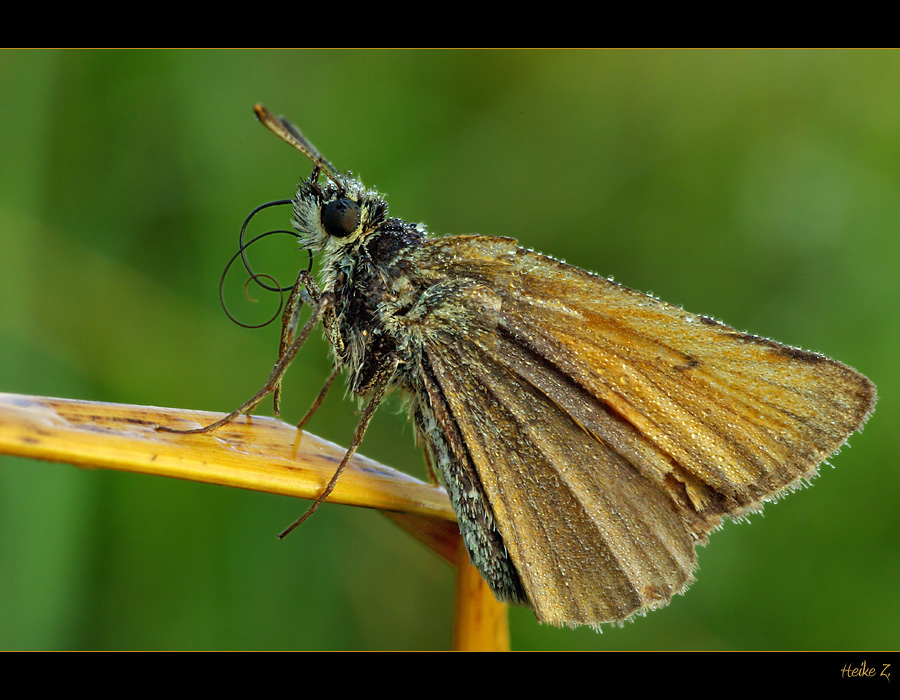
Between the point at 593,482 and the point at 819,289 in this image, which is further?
the point at 819,289

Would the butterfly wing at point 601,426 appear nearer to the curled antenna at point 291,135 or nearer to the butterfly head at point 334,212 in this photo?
the butterfly head at point 334,212

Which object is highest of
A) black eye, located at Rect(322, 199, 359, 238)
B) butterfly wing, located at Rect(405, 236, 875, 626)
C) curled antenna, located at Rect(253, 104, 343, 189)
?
curled antenna, located at Rect(253, 104, 343, 189)

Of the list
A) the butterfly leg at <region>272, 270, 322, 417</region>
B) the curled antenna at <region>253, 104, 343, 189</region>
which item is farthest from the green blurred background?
the curled antenna at <region>253, 104, 343, 189</region>

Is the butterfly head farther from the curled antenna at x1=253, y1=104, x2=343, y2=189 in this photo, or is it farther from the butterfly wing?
the butterfly wing

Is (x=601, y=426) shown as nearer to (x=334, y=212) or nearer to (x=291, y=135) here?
(x=334, y=212)

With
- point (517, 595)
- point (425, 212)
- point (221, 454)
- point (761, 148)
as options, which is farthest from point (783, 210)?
point (221, 454)

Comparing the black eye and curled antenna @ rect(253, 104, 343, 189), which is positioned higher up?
curled antenna @ rect(253, 104, 343, 189)
